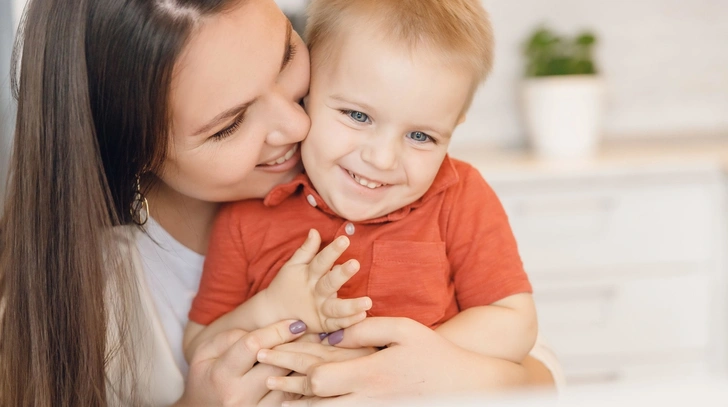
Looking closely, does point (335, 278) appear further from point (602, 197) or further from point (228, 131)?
point (602, 197)

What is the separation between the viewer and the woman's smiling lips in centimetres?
114

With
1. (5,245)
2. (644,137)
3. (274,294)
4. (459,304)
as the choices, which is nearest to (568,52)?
(644,137)

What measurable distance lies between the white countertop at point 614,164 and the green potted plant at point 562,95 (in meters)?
0.05

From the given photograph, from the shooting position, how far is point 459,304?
1193 mm

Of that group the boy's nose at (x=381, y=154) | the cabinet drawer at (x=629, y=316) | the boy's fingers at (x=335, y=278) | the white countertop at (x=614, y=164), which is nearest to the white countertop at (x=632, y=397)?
the boy's fingers at (x=335, y=278)

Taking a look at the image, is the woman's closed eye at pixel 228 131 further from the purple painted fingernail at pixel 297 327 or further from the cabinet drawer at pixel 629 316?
the cabinet drawer at pixel 629 316

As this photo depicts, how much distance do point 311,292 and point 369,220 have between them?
15cm

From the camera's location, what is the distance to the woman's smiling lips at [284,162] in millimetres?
1142

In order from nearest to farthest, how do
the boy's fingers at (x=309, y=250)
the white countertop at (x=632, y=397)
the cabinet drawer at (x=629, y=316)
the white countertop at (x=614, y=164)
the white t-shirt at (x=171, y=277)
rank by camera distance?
the white countertop at (x=632, y=397) → the boy's fingers at (x=309, y=250) → the white t-shirt at (x=171, y=277) → the white countertop at (x=614, y=164) → the cabinet drawer at (x=629, y=316)

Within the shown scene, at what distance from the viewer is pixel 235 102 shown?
1.00 m

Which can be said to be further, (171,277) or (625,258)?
(625,258)

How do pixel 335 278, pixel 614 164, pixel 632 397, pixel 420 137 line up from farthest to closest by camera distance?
pixel 614 164 → pixel 420 137 → pixel 335 278 → pixel 632 397

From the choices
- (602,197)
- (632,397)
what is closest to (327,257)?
(632,397)

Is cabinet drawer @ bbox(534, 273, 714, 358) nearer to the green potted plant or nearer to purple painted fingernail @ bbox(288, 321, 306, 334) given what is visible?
the green potted plant
